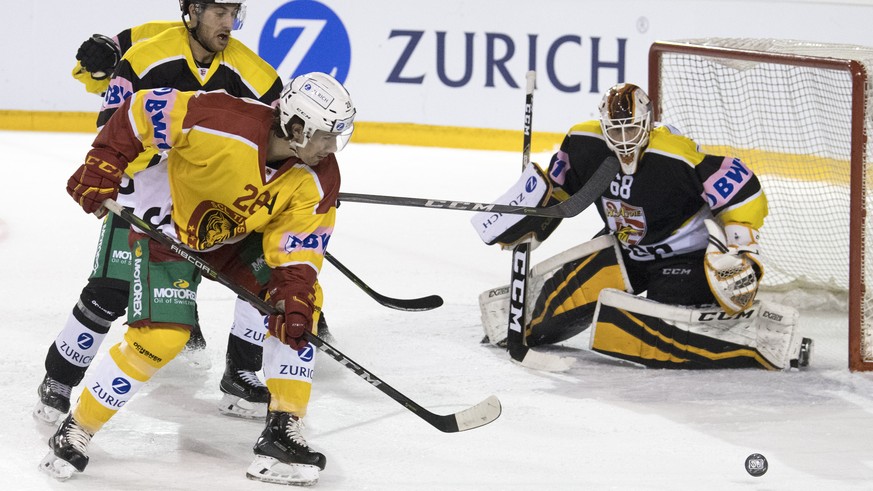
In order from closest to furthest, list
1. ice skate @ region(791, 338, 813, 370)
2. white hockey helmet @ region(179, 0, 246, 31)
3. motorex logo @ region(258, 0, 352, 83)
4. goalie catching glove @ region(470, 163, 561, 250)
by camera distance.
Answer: white hockey helmet @ region(179, 0, 246, 31) → ice skate @ region(791, 338, 813, 370) → goalie catching glove @ region(470, 163, 561, 250) → motorex logo @ region(258, 0, 352, 83)

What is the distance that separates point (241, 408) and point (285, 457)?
1.79 feet

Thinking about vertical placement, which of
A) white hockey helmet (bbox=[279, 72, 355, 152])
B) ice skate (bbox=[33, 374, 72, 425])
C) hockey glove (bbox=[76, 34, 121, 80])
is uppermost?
hockey glove (bbox=[76, 34, 121, 80])

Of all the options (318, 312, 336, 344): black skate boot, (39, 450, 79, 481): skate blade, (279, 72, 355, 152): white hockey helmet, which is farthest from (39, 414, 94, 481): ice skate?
(318, 312, 336, 344): black skate boot

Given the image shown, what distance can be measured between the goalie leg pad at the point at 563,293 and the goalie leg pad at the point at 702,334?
16 cm

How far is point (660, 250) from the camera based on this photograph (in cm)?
387

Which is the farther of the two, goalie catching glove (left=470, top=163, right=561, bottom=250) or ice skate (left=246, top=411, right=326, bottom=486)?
goalie catching glove (left=470, top=163, right=561, bottom=250)

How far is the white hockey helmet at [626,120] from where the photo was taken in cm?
364

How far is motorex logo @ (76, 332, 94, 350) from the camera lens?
3.16m

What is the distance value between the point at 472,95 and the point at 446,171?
0.62 metres

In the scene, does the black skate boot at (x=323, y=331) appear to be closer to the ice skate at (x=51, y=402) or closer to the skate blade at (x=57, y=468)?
the ice skate at (x=51, y=402)

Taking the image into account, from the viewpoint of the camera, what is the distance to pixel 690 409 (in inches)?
135

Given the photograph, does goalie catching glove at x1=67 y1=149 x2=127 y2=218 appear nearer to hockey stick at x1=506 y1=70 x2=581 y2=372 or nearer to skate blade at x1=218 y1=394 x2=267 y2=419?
skate blade at x1=218 y1=394 x2=267 y2=419

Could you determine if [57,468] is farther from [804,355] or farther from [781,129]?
[781,129]

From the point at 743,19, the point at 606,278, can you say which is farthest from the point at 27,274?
the point at 743,19
